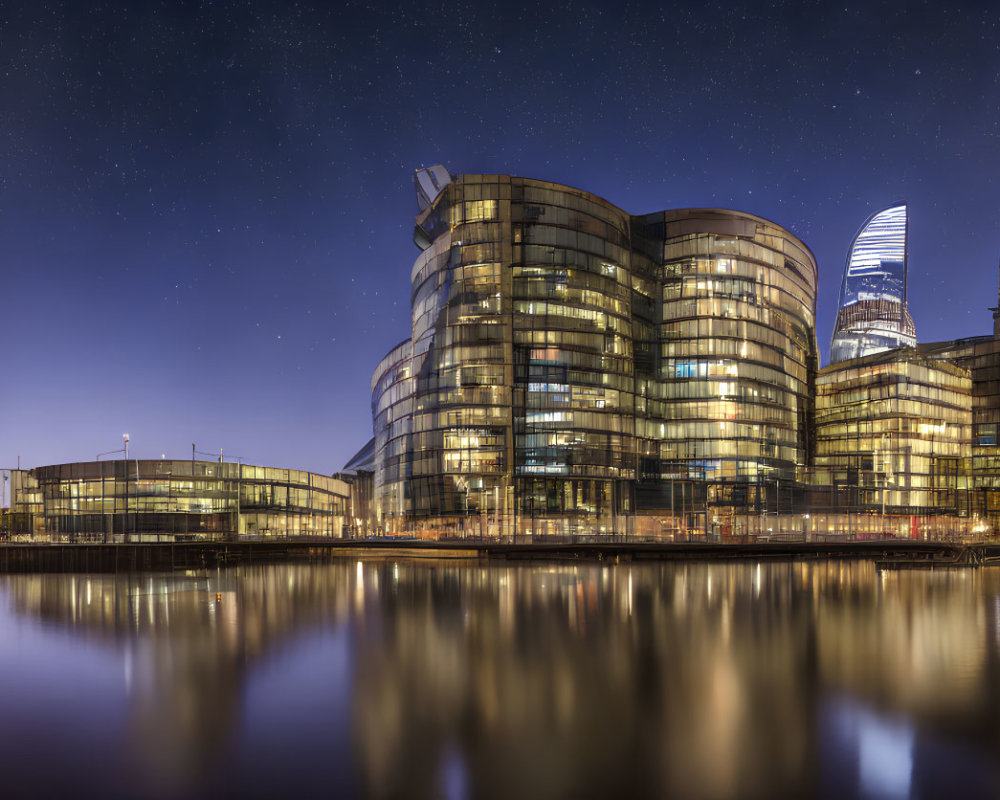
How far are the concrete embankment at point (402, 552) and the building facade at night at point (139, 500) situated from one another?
31943 millimetres

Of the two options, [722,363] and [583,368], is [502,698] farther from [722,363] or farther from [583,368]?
[722,363]

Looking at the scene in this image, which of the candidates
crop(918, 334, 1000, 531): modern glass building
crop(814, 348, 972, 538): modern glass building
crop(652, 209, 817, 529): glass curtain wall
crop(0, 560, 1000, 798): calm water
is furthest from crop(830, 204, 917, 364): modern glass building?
crop(0, 560, 1000, 798): calm water

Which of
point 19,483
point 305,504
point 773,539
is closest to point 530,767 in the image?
point 773,539

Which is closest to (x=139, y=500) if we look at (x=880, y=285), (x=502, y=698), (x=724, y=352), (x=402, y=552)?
(x=402, y=552)

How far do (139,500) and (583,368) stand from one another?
69.9m

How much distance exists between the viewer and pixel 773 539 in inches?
3310

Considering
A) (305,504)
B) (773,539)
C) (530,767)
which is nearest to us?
(530,767)

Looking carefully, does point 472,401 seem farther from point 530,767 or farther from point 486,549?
point 530,767

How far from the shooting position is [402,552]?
241ft

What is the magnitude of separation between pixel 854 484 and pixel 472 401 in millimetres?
73449

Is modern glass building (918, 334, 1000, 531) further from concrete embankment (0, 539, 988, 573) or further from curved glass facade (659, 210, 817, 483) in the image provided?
concrete embankment (0, 539, 988, 573)

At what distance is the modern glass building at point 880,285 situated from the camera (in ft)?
582

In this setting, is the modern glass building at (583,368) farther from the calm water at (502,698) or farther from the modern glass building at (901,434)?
the calm water at (502,698)

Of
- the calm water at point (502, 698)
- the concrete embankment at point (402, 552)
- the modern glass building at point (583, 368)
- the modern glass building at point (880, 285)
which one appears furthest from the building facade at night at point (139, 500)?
the modern glass building at point (880, 285)
